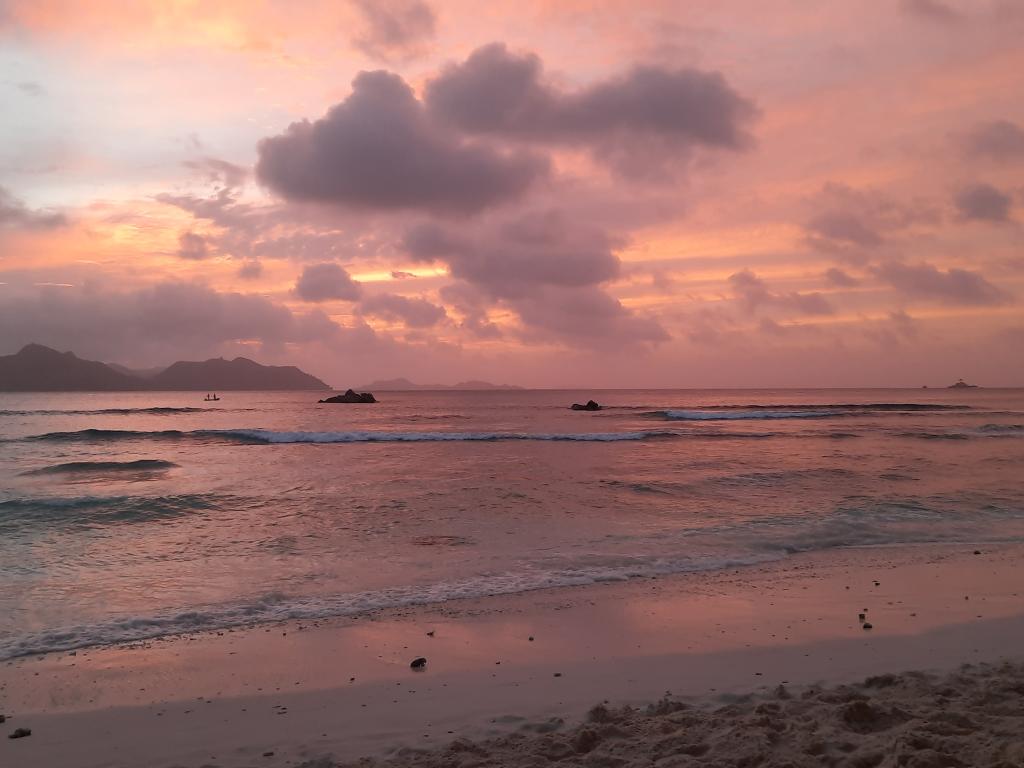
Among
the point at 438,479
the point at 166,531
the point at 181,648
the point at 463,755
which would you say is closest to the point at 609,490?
the point at 438,479

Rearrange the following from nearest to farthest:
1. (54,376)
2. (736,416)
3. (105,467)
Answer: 1. (105,467)
2. (736,416)
3. (54,376)

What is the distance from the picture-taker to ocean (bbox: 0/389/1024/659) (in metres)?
9.88

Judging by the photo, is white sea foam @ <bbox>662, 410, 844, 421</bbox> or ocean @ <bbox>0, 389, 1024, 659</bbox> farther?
white sea foam @ <bbox>662, 410, 844, 421</bbox>

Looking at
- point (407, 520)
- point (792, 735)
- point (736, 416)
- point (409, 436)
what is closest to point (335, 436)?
point (409, 436)

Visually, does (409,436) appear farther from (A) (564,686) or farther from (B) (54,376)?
(B) (54,376)

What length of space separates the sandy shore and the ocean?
1332 mm

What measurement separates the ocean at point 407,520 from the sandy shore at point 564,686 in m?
1.33

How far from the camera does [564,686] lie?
6.51m

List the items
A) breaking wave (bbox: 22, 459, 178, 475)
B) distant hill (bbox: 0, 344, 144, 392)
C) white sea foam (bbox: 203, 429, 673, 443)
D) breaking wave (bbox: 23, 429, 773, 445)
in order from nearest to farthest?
breaking wave (bbox: 22, 459, 178, 475) → breaking wave (bbox: 23, 429, 773, 445) → white sea foam (bbox: 203, 429, 673, 443) → distant hill (bbox: 0, 344, 144, 392)

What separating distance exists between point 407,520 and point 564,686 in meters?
9.61

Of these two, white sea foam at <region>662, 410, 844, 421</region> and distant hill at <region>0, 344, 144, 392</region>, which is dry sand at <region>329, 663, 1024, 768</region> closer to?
white sea foam at <region>662, 410, 844, 421</region>

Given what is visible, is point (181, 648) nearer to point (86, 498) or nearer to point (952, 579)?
point (952, 579)

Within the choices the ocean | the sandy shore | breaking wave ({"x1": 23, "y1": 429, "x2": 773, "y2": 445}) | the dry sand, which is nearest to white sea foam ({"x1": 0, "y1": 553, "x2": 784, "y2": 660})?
the ocean

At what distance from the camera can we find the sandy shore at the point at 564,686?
518 cm
